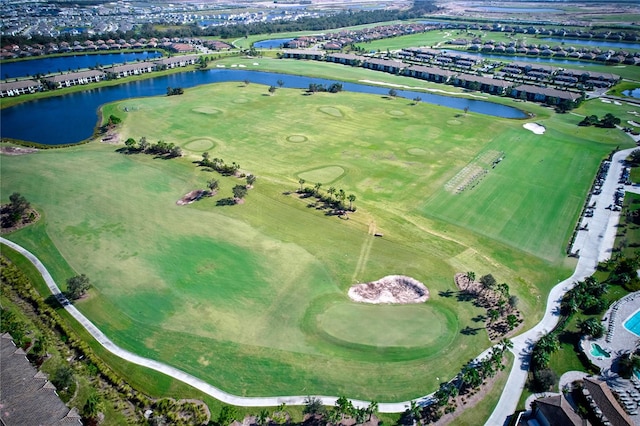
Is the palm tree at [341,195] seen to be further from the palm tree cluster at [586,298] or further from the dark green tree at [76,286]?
the dark green tree at [76,286]

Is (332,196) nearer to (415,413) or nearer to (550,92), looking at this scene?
(415,413)

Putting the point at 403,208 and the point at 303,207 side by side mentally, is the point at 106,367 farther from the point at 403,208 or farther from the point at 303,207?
the point at 403,208

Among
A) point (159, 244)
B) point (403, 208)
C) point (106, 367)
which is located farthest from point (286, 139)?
point (106, 367)

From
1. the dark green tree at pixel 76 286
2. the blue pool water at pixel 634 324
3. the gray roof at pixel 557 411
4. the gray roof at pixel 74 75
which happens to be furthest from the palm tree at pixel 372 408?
the gray roof at pixel 74 75

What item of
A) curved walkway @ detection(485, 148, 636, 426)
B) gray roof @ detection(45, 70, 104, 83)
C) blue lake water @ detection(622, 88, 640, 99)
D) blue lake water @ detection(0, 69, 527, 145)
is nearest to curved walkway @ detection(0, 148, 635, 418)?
curved walkway @ detection(485, 148, 636, 426)

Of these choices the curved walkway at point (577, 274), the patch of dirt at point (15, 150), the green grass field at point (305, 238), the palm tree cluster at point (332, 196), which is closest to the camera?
the curved walkway at point (577, 274)
